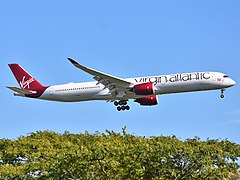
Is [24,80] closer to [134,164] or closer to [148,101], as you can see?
[148,101]

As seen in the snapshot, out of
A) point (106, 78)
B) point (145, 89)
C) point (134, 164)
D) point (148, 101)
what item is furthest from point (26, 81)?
point (134, 164)

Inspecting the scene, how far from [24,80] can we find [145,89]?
1916cm

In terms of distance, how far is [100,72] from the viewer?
63812 mm

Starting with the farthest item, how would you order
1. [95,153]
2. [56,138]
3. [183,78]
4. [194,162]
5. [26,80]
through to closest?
[26,80] → [56,138] → [183,78] → [194,162] → [95,153]

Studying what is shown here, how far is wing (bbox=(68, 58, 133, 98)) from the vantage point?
6462 cm

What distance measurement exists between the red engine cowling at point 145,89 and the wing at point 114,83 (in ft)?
5.21

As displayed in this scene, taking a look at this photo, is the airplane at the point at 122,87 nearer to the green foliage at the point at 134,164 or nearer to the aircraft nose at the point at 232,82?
the aircraft nose at the point at 232,82

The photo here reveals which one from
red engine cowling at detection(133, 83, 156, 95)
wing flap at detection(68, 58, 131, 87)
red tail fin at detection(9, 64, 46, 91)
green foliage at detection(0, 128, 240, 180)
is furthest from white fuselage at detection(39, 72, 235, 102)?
green foliage at detection(0, 128, 240, 180)

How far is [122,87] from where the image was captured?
65.6m

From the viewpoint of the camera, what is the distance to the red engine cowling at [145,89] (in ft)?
204

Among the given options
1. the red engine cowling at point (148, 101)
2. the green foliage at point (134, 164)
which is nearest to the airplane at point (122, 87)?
the red engine cowling at point (148, 101)

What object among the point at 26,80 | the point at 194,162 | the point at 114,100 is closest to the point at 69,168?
the point at 194,162

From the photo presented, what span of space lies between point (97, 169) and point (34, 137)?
34.8 metres

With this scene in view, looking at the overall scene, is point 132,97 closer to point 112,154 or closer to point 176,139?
point 176,139
